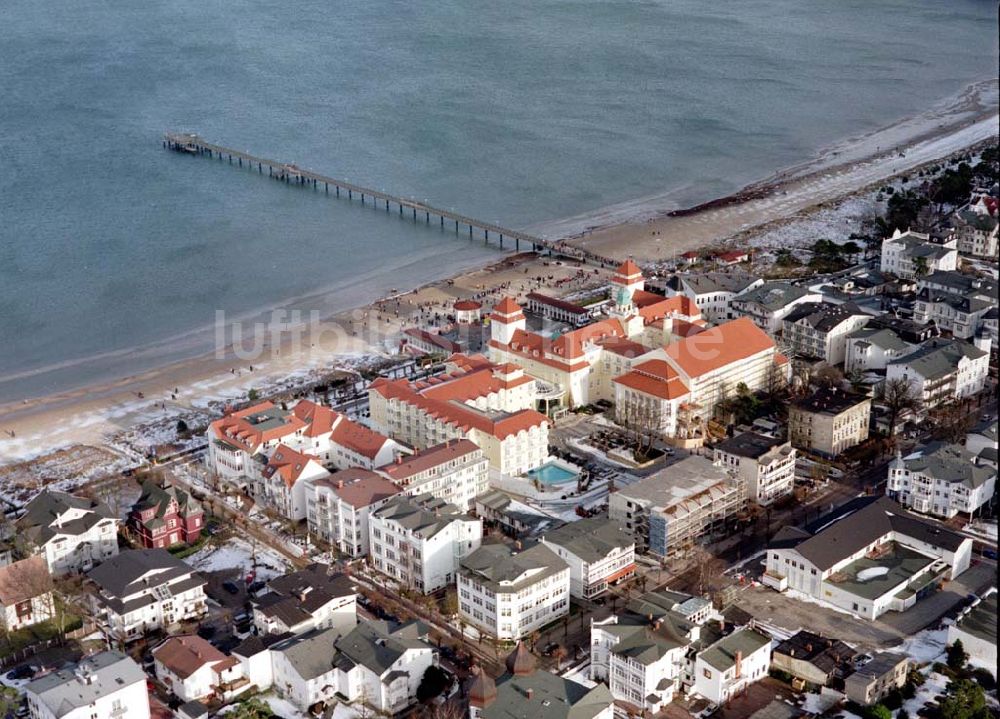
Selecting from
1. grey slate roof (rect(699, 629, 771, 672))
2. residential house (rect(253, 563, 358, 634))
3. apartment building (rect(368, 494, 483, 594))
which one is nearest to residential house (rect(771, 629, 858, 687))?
grey slate roof (rect(699, 629, 771, 672))

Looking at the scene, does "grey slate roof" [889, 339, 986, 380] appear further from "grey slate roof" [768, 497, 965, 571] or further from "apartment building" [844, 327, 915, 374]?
"grey slate roof" [768, 497, 965, 571]

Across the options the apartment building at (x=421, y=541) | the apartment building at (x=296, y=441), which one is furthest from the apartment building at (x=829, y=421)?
the apartment building at (x=296, y=441)

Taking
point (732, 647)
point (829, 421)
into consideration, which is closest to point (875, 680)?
point (732, 647)

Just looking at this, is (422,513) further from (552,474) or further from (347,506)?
(552,474)

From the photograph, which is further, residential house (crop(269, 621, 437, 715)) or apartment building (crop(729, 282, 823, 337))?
apartment building (crop(729, 282, 823, 337))

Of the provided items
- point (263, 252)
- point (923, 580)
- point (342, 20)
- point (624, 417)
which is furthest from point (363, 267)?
point (342, 20)
